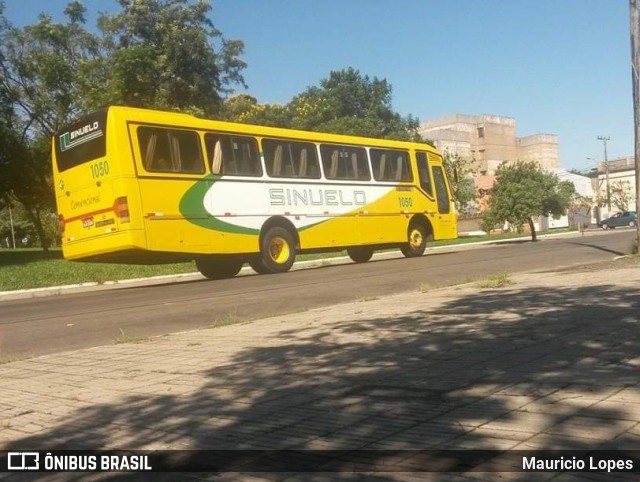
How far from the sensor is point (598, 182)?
9150cm

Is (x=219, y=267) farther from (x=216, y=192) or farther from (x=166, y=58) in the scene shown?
(x=166, y=58)

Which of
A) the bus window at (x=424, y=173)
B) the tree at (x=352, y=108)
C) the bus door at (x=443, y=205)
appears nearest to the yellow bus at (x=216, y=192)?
the bus window at (x=424, y=173)

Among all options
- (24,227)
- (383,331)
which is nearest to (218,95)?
(383,331)

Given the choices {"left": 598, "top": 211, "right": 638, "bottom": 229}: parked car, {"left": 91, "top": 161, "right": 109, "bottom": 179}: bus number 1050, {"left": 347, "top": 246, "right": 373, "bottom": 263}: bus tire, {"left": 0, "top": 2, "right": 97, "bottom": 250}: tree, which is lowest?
{"left": 598, "top": 211, "right": 638, "bottom": 229}: parked car

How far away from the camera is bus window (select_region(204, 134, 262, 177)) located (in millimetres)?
17469

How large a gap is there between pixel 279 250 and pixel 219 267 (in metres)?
1.92

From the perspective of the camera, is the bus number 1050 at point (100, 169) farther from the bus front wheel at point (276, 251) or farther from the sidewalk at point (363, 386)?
the sidewalk at point (363, 386)

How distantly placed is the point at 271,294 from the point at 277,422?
8.65 m

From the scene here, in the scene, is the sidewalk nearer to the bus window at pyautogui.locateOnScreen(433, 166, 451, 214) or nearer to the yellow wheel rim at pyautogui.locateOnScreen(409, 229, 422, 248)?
the yellow wheel rim at pyautogui.locateOnScreen(409, 229, 422, 248)

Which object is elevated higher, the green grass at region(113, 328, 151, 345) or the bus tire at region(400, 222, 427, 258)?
the bus tire at region(400, 222, 427, 258)

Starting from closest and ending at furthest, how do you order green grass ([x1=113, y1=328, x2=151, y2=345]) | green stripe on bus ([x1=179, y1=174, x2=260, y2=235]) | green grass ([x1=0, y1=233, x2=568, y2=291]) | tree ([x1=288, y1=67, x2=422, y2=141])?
1. green grass ([x1=113, y1=328, x2=151, y2=345])
2. green stripe on bus ([x1=179, y1=174, x2=260, y2=235])
3. green grass ([x1=0, y1=233, x2=568, y2=291])
4. tree ([x1=288, y1=67, x2=422, y2=141])

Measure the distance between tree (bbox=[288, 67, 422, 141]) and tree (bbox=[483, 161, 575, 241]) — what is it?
21900 millimetres

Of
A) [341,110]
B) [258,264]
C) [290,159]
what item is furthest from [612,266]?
[341,110]

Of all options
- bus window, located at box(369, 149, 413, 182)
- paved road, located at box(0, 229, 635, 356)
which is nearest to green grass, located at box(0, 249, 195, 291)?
paved road, located at box(0, 229, 635, 356)
